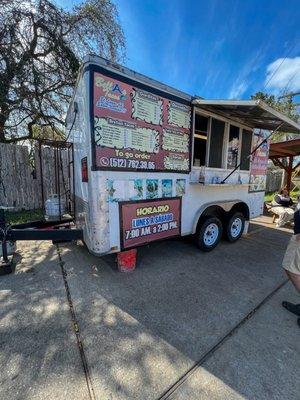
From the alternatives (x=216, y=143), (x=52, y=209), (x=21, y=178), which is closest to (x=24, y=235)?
(x=52, y=209)

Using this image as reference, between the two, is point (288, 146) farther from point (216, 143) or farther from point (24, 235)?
point (24, 235)

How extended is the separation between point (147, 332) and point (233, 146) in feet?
13.6

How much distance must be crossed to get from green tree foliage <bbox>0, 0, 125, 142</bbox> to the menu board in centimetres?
641

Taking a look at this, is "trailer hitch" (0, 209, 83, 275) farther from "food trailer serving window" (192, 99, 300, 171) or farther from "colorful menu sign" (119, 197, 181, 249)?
"food trailer serving window" (192, 99, 300, 171)

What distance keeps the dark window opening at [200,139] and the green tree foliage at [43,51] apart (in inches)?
236

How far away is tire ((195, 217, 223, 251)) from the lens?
4.72 m

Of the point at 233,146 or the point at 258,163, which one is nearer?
the point at 233,146

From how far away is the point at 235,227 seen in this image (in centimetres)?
566

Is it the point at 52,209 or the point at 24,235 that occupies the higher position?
the point at 52,209

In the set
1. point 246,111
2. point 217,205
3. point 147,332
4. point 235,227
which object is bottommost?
point 147,332

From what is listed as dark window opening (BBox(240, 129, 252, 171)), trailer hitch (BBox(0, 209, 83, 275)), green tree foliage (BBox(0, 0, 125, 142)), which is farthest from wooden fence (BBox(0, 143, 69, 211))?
dark window opening (BBox(240, 129, 252, 171))

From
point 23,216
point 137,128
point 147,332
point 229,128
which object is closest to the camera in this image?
point 147,332

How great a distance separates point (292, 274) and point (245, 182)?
10.1 feet

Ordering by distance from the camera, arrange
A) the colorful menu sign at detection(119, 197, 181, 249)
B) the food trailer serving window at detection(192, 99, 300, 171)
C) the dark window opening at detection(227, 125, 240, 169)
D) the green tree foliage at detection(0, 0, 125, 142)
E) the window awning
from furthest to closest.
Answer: the green tree foliage at detection(0, 0, 125, 142) → the dark window opening at detection(227, 125, 240, 169) → the food trailer serving window at detection(192, 99, 300, 171) → the window awning → the colorful menu sign at detection(119, 197, 181, 249)
